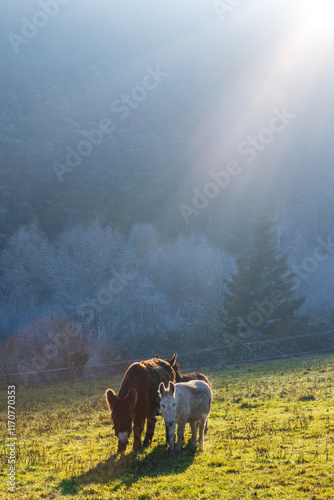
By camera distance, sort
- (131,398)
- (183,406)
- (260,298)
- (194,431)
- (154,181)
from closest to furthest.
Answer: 1. (131,398)
2. (183,406)
3. (194,431)
4. (260,298)
5. (154,181)

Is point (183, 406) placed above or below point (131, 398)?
below

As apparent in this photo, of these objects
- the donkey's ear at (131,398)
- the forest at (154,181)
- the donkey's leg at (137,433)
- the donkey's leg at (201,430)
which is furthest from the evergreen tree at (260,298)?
the donkey's ear at (131,398)

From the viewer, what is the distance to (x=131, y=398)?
9047 mm

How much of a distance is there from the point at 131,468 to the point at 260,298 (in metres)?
30.6

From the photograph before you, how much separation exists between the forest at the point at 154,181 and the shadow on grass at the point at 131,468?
2455 centimetres

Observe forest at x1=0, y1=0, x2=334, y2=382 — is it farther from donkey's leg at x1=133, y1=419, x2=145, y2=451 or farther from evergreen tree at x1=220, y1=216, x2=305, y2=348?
donkey's leg at x1=133, y1=419, x2=145, y2=451

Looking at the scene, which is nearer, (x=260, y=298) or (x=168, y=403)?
(x=168, y=403)

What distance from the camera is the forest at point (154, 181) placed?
3897 centimetres

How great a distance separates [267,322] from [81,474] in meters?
30.2

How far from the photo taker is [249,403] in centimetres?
1577

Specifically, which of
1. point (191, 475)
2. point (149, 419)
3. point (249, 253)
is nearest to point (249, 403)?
point (149, 419)

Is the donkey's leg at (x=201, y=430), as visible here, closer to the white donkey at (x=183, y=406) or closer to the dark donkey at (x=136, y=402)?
the white donkey at (x=183, y=406)

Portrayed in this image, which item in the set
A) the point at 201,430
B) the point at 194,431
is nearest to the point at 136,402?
the point at 194,431

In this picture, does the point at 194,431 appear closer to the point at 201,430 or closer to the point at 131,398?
the point at 201,430
